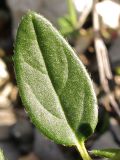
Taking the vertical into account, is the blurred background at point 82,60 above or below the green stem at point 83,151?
below

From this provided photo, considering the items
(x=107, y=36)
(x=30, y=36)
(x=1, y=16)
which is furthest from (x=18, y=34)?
(x=1, y=16)

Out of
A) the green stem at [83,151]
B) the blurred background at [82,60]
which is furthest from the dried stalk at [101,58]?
the green stem at [83,151]

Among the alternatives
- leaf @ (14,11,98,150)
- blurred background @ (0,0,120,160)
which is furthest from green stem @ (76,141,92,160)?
blurred background @ (0,0,120,160)

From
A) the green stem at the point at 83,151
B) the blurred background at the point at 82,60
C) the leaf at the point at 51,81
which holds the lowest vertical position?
the blurred background at the point at 82,60

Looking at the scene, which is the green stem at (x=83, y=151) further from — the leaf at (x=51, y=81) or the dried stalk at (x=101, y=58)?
the dried stalk at (x=101, y=58)

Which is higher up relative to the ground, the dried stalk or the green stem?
the green stem

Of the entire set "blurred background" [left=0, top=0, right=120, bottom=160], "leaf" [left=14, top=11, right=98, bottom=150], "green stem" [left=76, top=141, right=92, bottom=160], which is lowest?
"blurred background" [left=0, top=0, right=120, bottom=160]

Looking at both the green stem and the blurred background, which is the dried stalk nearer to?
the blurred background

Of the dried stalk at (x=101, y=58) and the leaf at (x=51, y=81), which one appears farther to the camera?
the dried stalk at (x=101, y=58)
